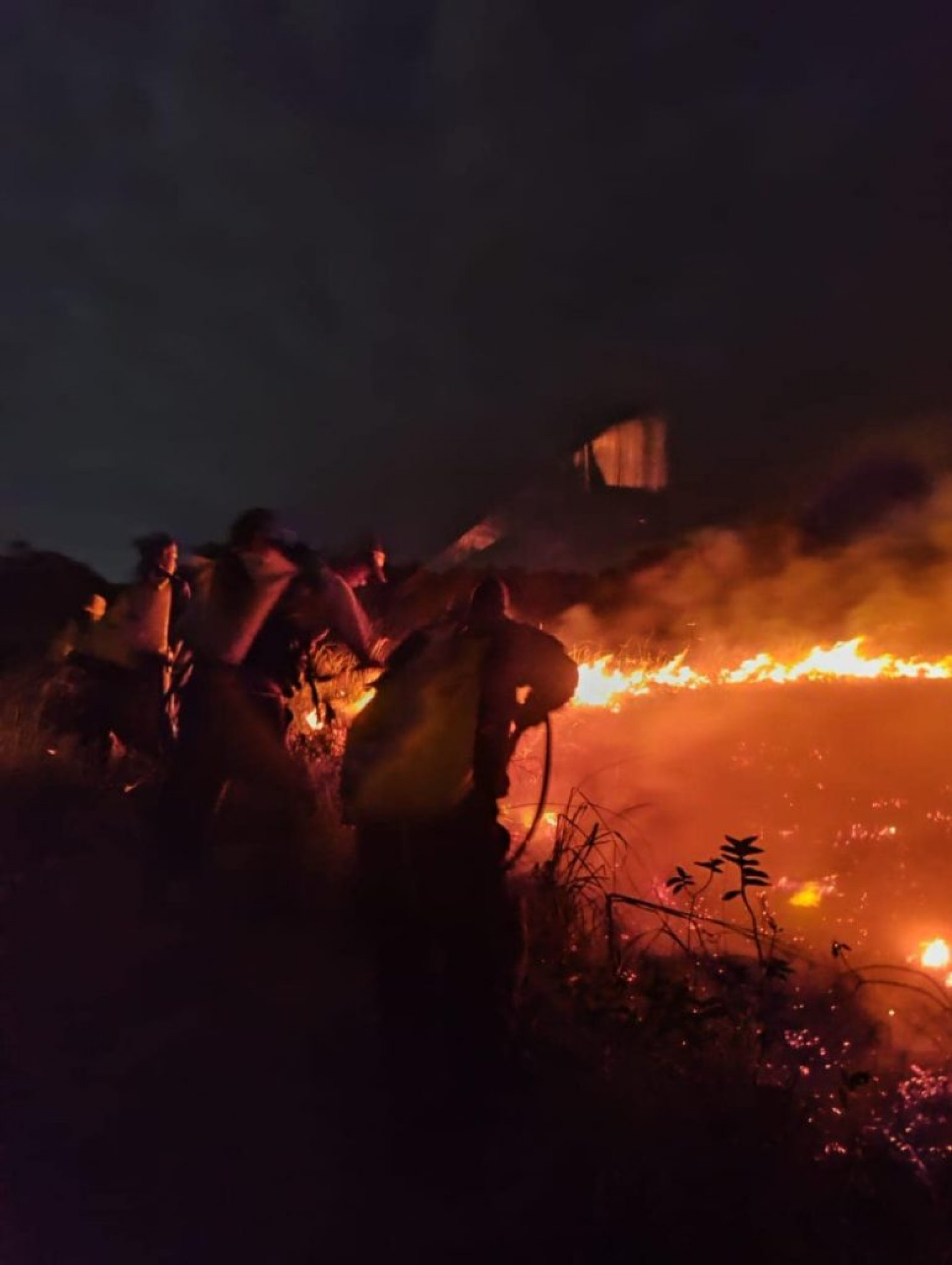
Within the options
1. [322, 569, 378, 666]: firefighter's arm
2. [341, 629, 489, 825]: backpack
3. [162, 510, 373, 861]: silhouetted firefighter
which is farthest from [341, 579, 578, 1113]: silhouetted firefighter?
[162, 510, 373, 861]: silhouetted firefighter

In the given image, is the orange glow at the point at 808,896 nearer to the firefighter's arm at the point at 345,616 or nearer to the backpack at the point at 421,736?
the firefighter's arm at the point at 345,616

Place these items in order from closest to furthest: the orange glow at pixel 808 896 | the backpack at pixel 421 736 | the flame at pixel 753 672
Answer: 1. the backpack at pixel 421 736
2. the orange glow at pixel 808 896
3. the flame at pixel 753 672

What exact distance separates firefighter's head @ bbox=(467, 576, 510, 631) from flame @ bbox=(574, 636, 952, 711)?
142 inches

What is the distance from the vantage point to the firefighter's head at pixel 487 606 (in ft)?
10.4

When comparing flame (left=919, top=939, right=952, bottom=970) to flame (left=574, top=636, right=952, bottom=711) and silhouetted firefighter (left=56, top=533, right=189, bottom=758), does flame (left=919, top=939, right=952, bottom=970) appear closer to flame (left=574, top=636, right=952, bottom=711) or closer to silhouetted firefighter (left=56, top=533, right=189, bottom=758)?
flame (left=574, top=636, right=952, bottom=711)

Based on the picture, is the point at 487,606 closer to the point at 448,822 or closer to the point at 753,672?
the point at 448,822

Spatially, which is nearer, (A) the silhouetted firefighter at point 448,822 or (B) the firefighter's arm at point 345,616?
(A) the silhouetted firefighter at point 448,822

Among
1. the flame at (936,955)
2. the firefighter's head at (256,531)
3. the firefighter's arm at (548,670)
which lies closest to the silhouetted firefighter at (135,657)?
the firefighter's head at (256,531)

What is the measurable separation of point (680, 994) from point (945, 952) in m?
2.84

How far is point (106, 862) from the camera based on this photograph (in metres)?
5.44

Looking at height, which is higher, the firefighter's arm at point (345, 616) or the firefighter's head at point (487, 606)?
the firefighter's arm at point (345, 616)

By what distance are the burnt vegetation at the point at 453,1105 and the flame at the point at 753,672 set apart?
240 centimetres

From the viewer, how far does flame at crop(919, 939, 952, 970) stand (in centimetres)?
540

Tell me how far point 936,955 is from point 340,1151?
412 cm
